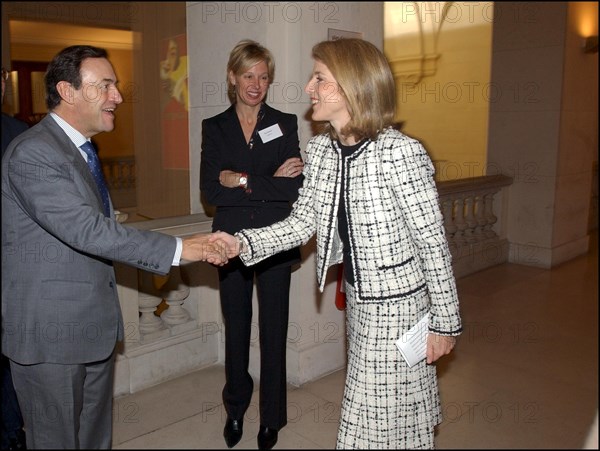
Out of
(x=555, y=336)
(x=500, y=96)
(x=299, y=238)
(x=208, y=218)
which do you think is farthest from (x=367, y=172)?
(x=500, y=96)

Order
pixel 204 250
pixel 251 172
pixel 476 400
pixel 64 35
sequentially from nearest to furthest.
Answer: pixel 204 250 < pixel 251 172 < pixel 476 400 < pixel 64 35

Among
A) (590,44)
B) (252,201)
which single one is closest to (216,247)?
(252,201)

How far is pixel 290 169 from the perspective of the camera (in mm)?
3006

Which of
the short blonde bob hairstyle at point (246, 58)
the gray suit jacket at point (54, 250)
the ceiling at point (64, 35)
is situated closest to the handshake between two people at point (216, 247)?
the gray suit jacket at point (54, 250)

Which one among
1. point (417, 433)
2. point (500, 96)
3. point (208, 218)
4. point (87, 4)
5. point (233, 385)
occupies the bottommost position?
point (233, 385)

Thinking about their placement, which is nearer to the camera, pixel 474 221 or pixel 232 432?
pixel 232 432

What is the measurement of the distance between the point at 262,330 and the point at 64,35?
38.8ft

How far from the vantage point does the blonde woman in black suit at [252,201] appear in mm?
2982

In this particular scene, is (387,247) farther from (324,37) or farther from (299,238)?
(324,37)

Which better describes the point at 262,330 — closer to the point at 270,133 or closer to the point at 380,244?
the point at 270,133

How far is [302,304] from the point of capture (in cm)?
371

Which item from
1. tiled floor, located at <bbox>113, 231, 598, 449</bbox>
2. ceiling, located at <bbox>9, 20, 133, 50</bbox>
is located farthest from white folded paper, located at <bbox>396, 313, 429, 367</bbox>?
ceiling, located at <bbox>9, 20, 133, 50</bbox>

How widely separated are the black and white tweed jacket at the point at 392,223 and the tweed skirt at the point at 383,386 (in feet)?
0.22

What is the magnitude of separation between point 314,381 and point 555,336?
5.96 feet
